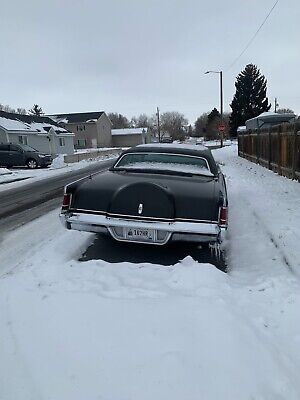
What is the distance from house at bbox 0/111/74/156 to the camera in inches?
1310

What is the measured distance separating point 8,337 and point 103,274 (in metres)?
1.35

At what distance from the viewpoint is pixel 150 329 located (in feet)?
9.71

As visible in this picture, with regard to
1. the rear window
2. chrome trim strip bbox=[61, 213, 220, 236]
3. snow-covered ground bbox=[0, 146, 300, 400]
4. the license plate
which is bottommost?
snow-covered ground bbox=[0, 146, 300, 400]

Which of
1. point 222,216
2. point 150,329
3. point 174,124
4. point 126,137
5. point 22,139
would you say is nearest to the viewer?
point 150,329

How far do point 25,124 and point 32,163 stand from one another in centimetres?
1464

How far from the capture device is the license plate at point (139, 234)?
14.9 feet

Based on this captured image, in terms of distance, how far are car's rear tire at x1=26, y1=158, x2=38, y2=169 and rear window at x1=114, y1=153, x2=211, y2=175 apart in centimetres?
1900

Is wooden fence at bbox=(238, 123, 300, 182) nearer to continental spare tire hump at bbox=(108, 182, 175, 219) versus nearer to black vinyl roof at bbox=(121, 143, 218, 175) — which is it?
black vinyl roof at bbox=(121, 143, 218, 175)

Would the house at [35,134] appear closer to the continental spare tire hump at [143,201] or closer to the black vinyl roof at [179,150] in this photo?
the black vinyl roof at [179,150]

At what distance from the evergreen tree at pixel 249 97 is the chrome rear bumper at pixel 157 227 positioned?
182 ft

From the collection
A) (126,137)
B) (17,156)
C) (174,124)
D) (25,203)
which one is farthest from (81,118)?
(25,203)

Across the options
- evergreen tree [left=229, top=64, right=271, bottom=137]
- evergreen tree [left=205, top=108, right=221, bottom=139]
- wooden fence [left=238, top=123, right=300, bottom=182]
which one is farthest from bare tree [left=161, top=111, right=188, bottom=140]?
wooden fence [left=238, top=123, right=300, bottom=182]

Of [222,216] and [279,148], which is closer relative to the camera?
[222,216]

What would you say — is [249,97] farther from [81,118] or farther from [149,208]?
[149,208]
